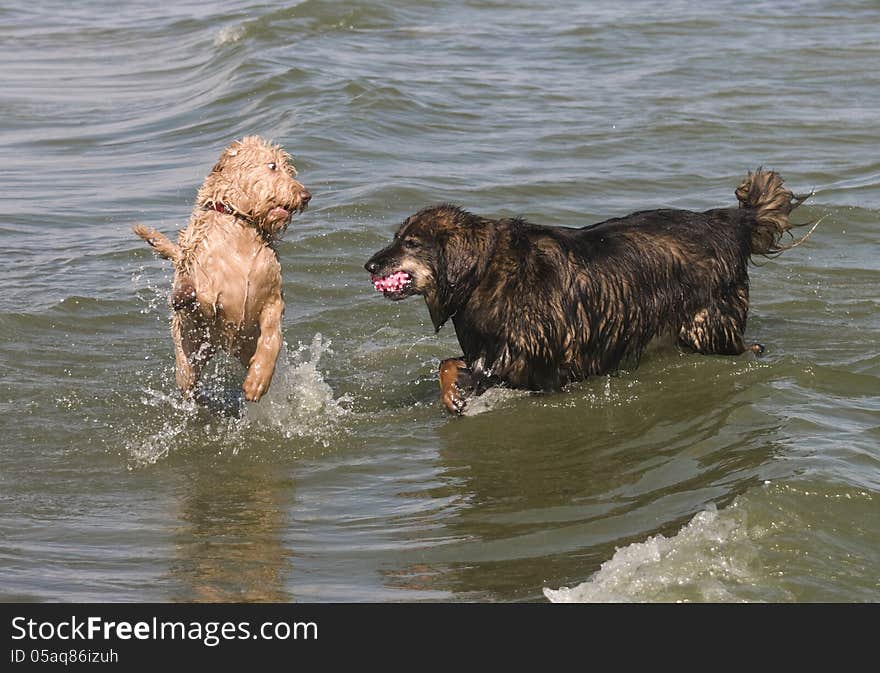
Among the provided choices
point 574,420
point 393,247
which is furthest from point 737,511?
point 393,247

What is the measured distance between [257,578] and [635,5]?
705 inches

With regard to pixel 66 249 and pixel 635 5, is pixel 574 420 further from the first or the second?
pixel 635 5

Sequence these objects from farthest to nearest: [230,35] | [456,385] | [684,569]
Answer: [230,35] → [456,385] → [684,569]

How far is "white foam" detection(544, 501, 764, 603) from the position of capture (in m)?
5.91

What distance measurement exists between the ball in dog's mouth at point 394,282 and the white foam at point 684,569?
229 centimetres

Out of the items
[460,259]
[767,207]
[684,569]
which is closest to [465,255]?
[460,259]

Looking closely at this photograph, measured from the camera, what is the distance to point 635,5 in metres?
22.6

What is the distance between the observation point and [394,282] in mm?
8094

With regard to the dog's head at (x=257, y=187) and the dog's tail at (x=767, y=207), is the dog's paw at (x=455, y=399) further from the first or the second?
the dog's tail at (x=767, y=207)

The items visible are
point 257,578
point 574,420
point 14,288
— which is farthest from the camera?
point 14,288

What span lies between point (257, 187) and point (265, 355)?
0.92 meters

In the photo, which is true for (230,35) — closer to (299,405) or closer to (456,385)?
(299,405)

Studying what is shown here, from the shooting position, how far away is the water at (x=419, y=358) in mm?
6473

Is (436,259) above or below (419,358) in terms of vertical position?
above
